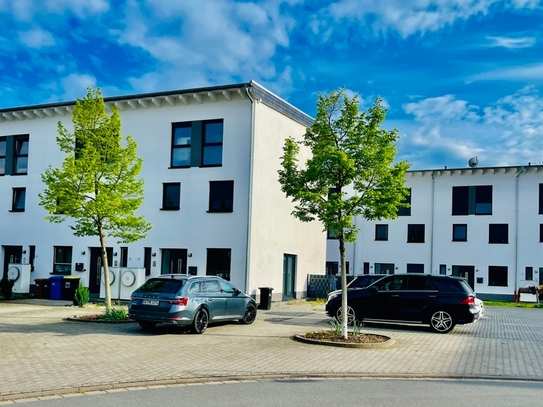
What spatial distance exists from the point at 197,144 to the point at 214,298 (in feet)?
34.4

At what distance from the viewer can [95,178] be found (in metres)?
18.7

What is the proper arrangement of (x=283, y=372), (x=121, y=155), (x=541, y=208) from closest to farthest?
(x=283, y=372), (x=121, y=155), (x=541, y=208)

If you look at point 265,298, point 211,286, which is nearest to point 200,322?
point 211,286

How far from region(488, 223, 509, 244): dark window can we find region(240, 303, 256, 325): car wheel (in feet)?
90.9

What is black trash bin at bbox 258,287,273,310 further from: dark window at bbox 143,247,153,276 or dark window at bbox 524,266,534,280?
dark window at bbox 524,266,534,280

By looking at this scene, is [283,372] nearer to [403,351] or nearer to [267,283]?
[403,351]

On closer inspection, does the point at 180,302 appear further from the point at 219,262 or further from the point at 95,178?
the point at 219,262

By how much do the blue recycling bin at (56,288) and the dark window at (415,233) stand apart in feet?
88.2

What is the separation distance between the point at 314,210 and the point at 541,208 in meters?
29.5

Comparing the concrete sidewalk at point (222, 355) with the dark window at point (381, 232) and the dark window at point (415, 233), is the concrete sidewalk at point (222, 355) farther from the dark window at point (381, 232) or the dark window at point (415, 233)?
the dark window at point (381, 232)

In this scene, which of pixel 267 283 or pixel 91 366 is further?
pixel 267 283

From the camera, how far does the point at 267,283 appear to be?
25406 mm

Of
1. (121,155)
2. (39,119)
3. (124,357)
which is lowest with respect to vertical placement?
(124,357)

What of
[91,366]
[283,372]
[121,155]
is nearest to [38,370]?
[91,366]
